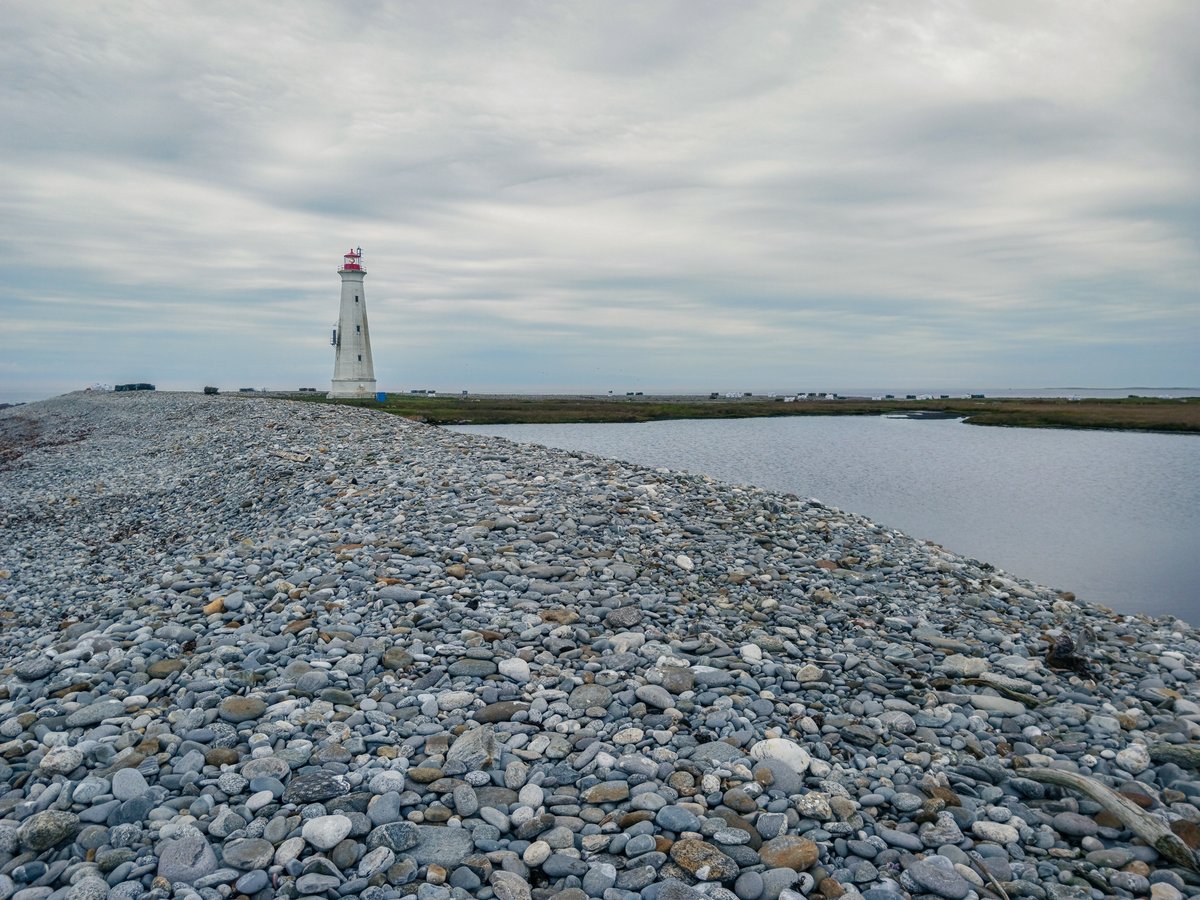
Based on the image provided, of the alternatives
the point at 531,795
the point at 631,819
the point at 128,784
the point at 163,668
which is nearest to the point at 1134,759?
the point at 631,819

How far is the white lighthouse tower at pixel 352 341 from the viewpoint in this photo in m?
61.4

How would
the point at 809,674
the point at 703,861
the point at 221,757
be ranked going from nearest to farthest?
the point at 703,861 < the point at 221,757 < the point at 809,674

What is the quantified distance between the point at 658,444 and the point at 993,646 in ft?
144

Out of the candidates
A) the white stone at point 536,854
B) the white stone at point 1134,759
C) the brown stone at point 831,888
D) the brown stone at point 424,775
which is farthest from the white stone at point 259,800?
the white stone at point 1134,759

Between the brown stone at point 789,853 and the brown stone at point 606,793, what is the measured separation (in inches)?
41.8

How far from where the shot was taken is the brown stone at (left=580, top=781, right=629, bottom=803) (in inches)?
222

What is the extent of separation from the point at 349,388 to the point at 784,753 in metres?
62.9

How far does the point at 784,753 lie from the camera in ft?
20.7

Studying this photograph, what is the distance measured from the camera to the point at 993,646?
31.6 feet

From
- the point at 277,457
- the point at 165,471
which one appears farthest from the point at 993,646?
the point at 165,471

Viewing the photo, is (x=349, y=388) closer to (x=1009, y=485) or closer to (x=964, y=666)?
A: (x=1009, y=485)

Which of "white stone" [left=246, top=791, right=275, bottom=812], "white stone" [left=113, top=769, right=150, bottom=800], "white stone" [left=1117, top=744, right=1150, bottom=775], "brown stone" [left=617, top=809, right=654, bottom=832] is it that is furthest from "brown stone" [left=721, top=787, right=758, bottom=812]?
"white stone" [left=113, top=769, right=150, bottom=800]

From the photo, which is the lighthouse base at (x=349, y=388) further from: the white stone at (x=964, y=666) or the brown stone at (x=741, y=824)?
the brown stone at (x=741, y=824)

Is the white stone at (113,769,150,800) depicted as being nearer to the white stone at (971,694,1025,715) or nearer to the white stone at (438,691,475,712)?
the white stone at (438,691,475,712)
